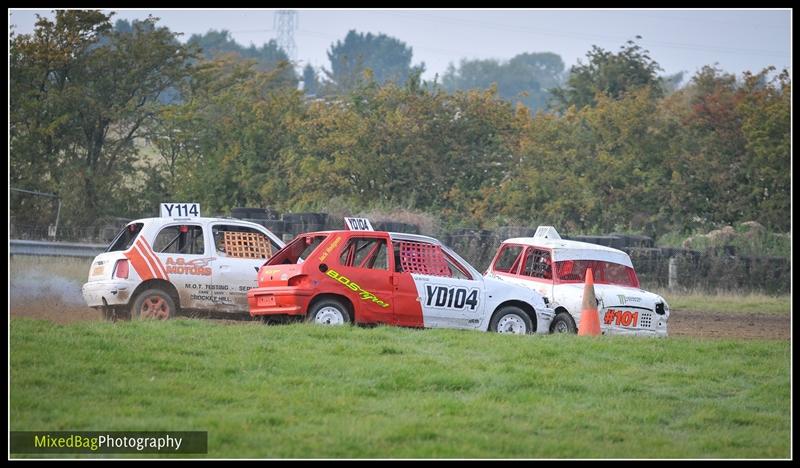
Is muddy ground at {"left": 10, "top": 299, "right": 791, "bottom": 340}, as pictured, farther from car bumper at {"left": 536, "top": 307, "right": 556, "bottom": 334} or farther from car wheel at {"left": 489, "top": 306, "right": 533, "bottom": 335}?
car wheel at {"left": 489, "top": 306, "right": 533, "bottom": 335}

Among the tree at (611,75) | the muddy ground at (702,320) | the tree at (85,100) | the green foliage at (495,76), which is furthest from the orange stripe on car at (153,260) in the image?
the green foliage at (495,76)

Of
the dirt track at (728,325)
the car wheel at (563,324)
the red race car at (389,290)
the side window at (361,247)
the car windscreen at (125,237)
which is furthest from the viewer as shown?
the dirt track at (728,325)

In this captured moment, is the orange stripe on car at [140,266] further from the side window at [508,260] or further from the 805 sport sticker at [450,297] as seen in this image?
the side window at [508,260]

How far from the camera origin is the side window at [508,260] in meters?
20.1

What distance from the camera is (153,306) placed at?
57.0 feet

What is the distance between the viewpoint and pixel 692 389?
12766mm

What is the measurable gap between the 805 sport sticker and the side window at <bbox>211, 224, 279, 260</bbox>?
9.54ft

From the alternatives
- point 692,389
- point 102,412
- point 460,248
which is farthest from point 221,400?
point 460,248

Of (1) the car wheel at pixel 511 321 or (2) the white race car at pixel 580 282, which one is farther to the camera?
(2) the white race car at pixel 580 282

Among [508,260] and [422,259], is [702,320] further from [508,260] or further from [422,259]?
[422,259]

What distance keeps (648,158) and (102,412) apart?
31746 millimetres

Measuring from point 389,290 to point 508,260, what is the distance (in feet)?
36.1

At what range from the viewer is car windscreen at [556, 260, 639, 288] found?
19.3 metres

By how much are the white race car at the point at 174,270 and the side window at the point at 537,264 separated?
12.9 ft
